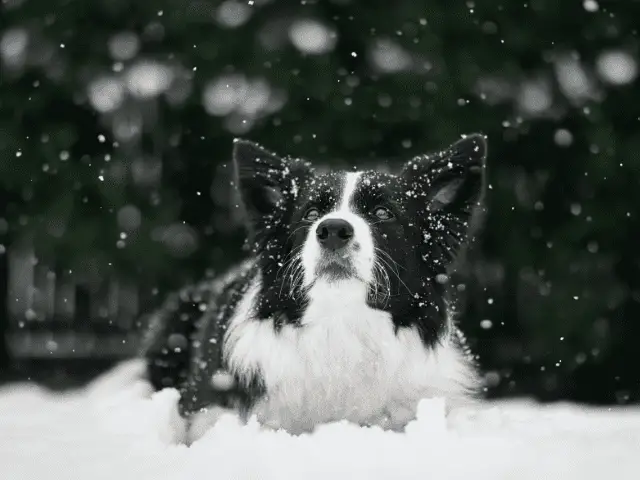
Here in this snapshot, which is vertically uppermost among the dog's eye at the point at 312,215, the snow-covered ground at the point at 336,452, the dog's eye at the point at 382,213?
the dog's eye at the point at 382,213

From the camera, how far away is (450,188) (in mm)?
4305

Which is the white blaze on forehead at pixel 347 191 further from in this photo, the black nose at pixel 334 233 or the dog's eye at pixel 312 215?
the black nose at pixel 334 233

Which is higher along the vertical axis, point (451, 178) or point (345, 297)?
point (451, 178)

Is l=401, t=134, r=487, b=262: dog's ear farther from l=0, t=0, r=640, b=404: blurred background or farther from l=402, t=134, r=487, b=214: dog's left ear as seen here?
l=0, t=0, r=640, b=404: blurred background

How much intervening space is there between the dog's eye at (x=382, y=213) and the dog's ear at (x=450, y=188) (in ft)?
0.83

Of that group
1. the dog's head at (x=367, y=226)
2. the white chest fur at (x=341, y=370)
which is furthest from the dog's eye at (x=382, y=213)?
the white chest fur at (x=341, y=370)

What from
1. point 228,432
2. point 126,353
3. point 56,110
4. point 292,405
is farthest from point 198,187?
point 228,432

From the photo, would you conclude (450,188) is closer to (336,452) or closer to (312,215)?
(312,215)

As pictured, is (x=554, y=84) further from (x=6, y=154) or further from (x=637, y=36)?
(x=6, y=154)

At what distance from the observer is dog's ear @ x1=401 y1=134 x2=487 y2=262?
4.19 meters

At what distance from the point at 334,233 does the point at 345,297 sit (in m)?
0.39

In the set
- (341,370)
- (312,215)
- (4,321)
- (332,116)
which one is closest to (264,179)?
(312,215)

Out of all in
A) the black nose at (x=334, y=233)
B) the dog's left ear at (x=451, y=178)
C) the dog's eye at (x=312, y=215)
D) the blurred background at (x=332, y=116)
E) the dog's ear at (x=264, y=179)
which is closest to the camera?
the black nose at (x=334, y=233)

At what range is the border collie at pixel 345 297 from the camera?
12.7ft
